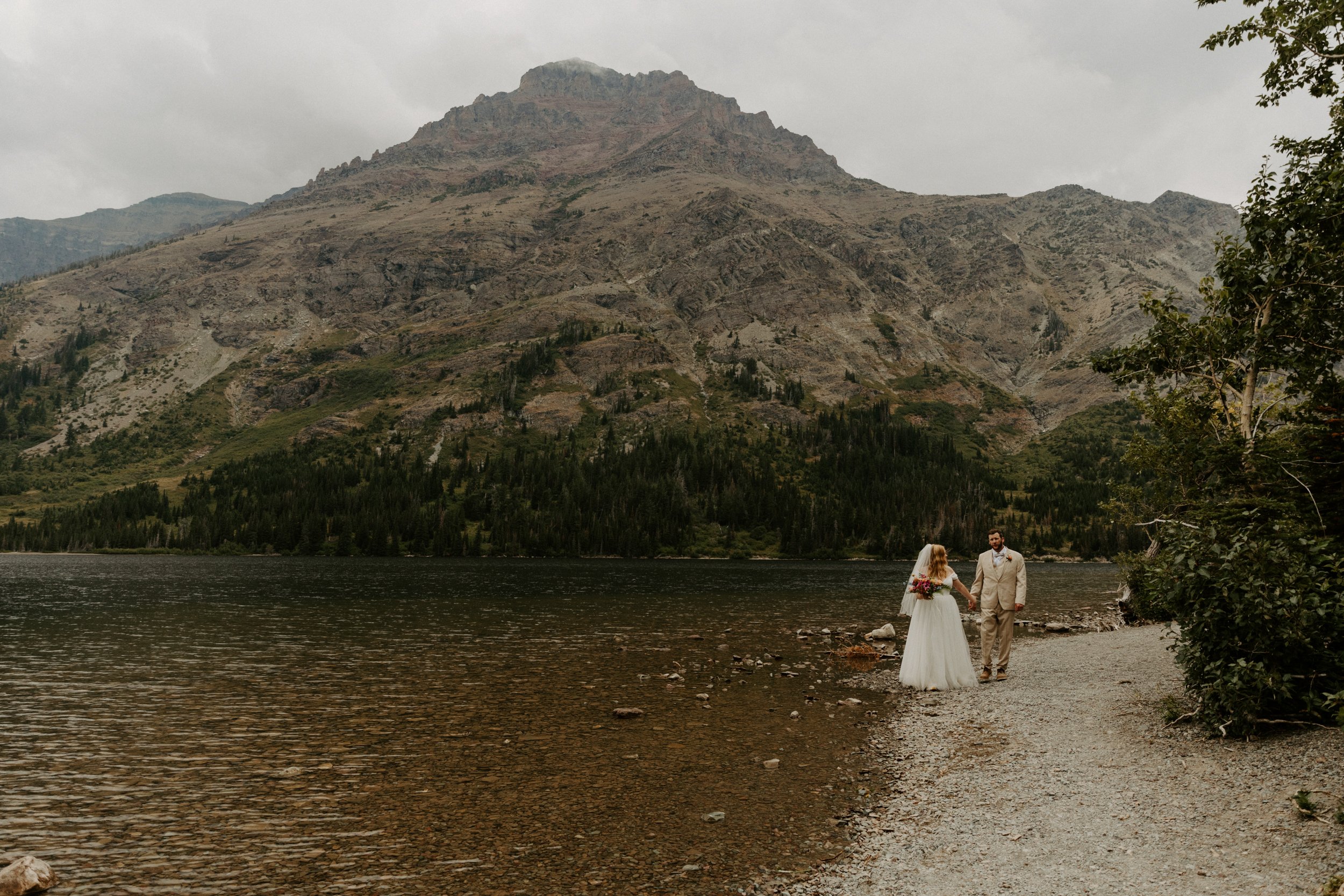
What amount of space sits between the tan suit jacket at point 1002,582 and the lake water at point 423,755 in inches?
220

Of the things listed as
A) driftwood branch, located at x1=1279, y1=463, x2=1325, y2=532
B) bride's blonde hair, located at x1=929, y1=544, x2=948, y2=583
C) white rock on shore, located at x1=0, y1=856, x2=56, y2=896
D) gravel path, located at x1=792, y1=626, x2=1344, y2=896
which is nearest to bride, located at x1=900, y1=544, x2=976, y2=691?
bride's blonde hair, located at x1=929, y1=544, x2=948, y2=583

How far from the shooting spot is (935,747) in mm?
19250

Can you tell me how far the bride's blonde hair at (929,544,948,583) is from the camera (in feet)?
84.6

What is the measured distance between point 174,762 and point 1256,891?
2335 centimetres

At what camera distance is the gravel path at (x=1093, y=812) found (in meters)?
10.1

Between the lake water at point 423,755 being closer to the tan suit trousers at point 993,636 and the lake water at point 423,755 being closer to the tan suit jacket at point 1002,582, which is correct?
the tan suit trousers at point 993,636

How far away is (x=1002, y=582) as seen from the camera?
25.6 meters

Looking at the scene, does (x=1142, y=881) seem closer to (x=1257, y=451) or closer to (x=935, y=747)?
(x=935, y=747)

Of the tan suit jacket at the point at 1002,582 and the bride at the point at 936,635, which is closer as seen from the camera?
the tan suit jacket at the point at 1002,582

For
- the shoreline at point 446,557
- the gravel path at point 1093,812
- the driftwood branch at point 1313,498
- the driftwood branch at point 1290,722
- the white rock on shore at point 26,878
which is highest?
the driftwood branch at point 1313,498

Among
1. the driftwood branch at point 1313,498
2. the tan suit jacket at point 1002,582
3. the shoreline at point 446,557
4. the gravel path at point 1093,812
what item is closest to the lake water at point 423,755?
the gravel path at point 1093,812

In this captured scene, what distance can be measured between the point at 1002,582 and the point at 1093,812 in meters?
13.6

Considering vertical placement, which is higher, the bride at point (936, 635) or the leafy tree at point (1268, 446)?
the leafy tree at point (1268, 446)

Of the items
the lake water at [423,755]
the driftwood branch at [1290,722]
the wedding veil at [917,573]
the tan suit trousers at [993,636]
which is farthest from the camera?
the tan suit trousers at [993,636]
